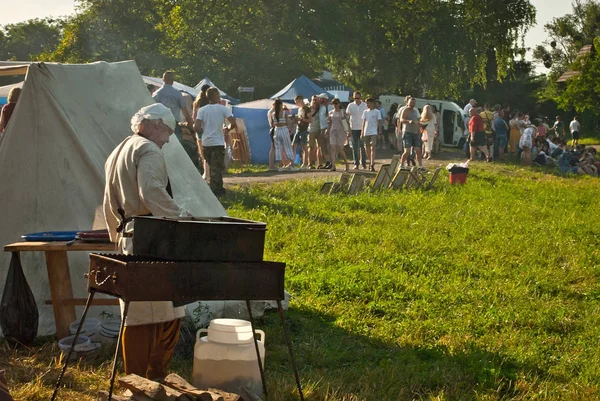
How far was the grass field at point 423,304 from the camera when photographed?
661 centimetres

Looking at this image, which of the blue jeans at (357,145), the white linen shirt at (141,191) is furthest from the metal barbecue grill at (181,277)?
the blue jeans at (357,145)

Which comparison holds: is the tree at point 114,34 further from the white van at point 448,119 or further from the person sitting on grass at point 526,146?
the person sitting on grass at point 526,146

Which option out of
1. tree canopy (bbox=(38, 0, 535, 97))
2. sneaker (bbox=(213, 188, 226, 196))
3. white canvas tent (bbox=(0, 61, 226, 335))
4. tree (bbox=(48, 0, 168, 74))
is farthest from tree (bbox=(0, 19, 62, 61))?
white canvas tent (bbox=(0, 61, 226, 335))

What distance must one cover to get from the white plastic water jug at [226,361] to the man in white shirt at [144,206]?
299mm

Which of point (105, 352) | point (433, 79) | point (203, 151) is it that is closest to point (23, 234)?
point (105, 352)

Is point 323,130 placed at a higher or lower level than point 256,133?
higher

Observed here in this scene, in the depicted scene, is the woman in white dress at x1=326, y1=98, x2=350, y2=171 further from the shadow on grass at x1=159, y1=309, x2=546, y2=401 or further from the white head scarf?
the white head scarf

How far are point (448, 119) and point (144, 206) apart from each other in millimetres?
33996

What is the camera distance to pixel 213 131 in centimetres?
1596

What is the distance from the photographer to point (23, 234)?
808 centimetres

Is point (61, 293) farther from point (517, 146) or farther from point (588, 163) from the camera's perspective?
point (517, 146)

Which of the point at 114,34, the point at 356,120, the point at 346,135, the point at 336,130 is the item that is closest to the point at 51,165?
the point at 336,130

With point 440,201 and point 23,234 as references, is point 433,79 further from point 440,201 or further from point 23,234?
point 23,234

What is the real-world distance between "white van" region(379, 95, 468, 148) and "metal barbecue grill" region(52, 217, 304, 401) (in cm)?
3371
